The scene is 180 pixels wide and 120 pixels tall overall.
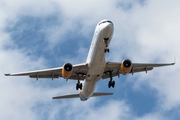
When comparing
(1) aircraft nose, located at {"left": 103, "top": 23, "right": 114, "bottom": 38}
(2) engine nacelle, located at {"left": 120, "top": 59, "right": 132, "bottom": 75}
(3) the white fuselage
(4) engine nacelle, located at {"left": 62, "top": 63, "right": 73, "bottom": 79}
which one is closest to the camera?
(1) aircraft nose, located at {"left": 103, "top": 23, "right": 114, "bottom": 38}

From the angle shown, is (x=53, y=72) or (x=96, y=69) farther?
(x=53, y=72)

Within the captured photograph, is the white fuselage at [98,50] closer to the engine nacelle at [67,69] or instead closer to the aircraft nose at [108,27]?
the aircraft nose at [108,27]

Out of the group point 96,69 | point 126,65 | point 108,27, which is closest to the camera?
point 108,27

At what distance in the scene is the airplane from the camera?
47.9 meters

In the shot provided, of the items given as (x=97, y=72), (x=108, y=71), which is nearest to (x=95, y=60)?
(x=97, y=72)

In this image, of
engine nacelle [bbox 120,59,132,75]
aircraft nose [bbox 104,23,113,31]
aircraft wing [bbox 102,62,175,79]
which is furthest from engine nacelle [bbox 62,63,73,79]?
aircraft nose [bbox 104,23,113,31]

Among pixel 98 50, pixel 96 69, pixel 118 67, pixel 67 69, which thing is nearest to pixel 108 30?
pixel 98 50

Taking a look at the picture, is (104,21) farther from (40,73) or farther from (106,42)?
(40,73)

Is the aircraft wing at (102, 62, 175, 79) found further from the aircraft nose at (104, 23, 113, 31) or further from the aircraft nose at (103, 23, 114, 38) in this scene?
the aircraft nose at (104, 23, 113, 31)

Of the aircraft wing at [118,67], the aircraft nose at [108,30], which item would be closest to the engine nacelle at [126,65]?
the aircraft wing at [118,67]

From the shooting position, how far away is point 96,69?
166 feet

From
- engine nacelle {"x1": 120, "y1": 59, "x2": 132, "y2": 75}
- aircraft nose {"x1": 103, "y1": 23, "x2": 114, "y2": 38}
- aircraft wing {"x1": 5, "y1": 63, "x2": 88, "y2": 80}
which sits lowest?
aircraft wing {"x1": 5, "y1": 63, "x2": 88, "y2": 80}

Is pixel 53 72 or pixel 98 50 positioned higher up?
pixel 98 50

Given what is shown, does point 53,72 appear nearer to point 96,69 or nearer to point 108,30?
point 96,69
